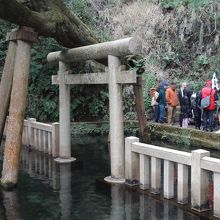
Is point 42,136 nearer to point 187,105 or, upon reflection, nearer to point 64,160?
point 64,160

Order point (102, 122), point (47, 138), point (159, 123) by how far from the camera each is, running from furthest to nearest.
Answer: point (102, 122) → point (159, 123) → point (47, 138)

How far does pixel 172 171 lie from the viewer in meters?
8.15

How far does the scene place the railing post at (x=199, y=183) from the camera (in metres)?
7.34

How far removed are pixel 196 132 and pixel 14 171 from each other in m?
7.08

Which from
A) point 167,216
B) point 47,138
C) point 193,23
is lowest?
point 167,216

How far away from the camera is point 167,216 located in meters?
7.34

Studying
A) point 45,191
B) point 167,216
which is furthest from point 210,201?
point 45,191

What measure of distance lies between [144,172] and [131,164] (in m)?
0.46

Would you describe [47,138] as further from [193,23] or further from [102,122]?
[193,23]

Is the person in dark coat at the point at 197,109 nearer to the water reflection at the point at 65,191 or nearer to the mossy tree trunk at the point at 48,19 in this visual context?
the mossy tree trunk at the point at 48,19

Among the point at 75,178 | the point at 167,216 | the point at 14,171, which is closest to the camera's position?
the point at 167,216

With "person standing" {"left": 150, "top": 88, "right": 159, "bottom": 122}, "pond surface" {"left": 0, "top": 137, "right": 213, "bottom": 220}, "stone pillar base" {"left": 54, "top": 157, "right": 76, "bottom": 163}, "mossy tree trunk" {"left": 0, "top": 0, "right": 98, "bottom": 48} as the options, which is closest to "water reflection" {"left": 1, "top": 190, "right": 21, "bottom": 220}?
"pond surface" {"left": 0, "top": 137, "right": 213, "bottom": 220}

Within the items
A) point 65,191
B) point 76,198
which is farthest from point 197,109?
point 76,198

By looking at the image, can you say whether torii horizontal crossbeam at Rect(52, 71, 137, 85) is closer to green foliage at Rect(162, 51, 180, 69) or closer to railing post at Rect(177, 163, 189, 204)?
railing post at Rect(177, 163, 189, 204)
